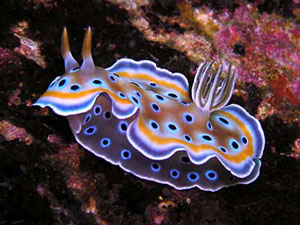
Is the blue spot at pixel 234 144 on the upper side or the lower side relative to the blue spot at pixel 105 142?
upper

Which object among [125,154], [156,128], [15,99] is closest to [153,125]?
[156,128]

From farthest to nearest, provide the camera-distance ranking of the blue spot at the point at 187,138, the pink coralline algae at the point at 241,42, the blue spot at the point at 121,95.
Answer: the pink coralline algae at the point at 241,42 < the blue spot at the point at 187,138 < the blue spot at the point at 121,95

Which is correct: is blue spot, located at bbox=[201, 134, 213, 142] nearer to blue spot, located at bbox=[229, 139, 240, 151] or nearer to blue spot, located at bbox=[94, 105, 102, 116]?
blue spot, located at bbox=[229, 139, 240, 151]

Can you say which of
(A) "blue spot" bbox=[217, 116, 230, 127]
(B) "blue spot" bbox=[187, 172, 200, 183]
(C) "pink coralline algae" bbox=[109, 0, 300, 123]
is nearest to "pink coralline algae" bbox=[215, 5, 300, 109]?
(C) "pink coralline algae" bbox=[109, 0, 300, 123]

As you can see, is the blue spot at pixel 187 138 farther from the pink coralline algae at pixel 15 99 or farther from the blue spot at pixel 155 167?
the pink coralline algae at pixel 15 99

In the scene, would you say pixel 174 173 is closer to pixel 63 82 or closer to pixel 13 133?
A: pixel 63 82

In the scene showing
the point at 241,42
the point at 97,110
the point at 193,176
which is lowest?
the point at 193,176

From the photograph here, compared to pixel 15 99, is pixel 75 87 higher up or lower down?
higher up

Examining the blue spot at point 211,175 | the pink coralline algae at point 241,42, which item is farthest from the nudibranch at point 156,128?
the pink coralline algae at point 241,42

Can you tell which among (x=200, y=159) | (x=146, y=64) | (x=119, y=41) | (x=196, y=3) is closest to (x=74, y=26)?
(x=119, y=41)
